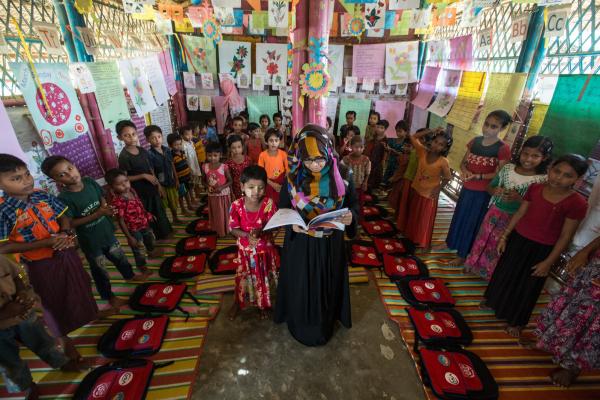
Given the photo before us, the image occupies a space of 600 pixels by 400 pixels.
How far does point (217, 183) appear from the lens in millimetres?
3590

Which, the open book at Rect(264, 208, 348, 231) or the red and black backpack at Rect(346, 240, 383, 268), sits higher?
the open book at Rect(264, 208, 348, 231)

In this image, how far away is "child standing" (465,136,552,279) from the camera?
94.3 inches

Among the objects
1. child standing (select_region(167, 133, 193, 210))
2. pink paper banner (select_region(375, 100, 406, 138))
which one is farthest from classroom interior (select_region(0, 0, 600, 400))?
pink paper banner (select_region(375, 100, 406, 138))

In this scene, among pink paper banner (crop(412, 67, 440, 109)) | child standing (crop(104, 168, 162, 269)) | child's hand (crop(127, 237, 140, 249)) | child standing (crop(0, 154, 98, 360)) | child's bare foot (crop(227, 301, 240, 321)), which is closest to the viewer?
child standing (crop(0, 154, 98, 360))

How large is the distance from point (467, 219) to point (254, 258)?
8.50 feet

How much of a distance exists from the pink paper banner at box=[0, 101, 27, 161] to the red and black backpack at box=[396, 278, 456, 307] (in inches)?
154

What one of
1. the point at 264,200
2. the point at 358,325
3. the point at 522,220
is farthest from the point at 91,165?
the point at 522,220

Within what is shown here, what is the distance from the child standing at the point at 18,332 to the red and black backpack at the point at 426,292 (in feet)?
9.95

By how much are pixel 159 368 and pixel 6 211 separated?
1.54m

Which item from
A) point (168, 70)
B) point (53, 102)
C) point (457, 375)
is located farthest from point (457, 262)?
point (168, 70)

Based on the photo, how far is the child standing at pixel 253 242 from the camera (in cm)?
221

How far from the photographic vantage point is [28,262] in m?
2.04

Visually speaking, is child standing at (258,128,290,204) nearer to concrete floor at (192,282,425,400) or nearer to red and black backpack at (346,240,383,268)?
red and black backpack at (346,240,383,268)

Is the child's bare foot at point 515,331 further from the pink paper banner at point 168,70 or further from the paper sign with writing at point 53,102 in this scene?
the pink paper banner at point 168,70
